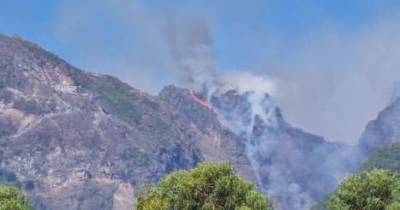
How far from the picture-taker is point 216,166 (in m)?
119

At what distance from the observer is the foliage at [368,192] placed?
113875mm

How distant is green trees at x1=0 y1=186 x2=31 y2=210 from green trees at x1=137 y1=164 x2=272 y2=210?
16.7m

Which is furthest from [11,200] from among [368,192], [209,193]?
[368,192]

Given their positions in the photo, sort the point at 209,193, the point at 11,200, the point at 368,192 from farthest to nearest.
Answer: the point at 209,193, the point at 368,192, the point at 11,200

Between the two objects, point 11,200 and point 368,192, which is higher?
point 368,192

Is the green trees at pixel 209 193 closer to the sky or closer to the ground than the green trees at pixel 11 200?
closer to the sky

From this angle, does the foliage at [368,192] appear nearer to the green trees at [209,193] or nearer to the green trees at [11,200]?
the green trees at [209,193]

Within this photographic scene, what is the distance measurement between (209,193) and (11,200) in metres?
26.8

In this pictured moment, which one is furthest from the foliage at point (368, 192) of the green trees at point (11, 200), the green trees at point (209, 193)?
the green trees at point (11, 200)

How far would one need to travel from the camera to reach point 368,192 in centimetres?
11531

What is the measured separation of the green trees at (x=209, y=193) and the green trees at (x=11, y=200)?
1669 cm

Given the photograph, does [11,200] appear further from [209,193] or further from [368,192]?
[368,192]

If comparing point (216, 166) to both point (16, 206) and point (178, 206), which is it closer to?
point (178, 206)

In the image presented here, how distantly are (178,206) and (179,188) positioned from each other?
2.50 meters
